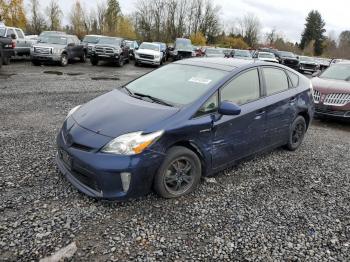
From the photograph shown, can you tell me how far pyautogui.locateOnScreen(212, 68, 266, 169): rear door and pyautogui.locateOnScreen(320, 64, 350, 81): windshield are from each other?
5526 mm

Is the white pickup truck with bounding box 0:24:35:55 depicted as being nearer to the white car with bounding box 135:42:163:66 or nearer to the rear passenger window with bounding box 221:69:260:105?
the white car with bounding box 135:42:163:66

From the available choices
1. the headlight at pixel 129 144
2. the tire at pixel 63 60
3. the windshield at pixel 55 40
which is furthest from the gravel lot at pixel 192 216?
the windshield at pixel 55 40

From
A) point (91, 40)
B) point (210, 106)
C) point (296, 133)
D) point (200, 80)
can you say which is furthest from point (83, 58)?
point (210, 106)

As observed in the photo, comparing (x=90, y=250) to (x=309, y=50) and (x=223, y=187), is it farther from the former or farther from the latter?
(x=309, y=50)

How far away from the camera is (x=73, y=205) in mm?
3377

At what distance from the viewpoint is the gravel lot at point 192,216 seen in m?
2.85

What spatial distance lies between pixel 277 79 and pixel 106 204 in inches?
132

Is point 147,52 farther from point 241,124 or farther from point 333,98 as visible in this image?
point 241,124

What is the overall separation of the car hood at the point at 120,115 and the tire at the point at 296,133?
2702 mm

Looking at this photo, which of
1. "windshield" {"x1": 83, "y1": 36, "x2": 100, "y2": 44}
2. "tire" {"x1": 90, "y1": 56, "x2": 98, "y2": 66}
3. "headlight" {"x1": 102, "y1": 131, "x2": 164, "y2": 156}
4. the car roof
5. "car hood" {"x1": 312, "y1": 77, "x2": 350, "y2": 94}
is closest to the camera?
"headlight" {"x1": 102, "y1": 131, "x2": 164, "y2": 156}

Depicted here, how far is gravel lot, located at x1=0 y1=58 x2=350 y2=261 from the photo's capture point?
2854 millimetres

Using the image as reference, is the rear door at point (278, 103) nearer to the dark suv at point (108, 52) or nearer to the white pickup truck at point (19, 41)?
the dark suv at point (108, 52)

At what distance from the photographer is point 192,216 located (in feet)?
11.2

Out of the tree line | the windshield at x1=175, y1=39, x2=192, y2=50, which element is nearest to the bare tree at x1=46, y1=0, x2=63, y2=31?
the tree line
